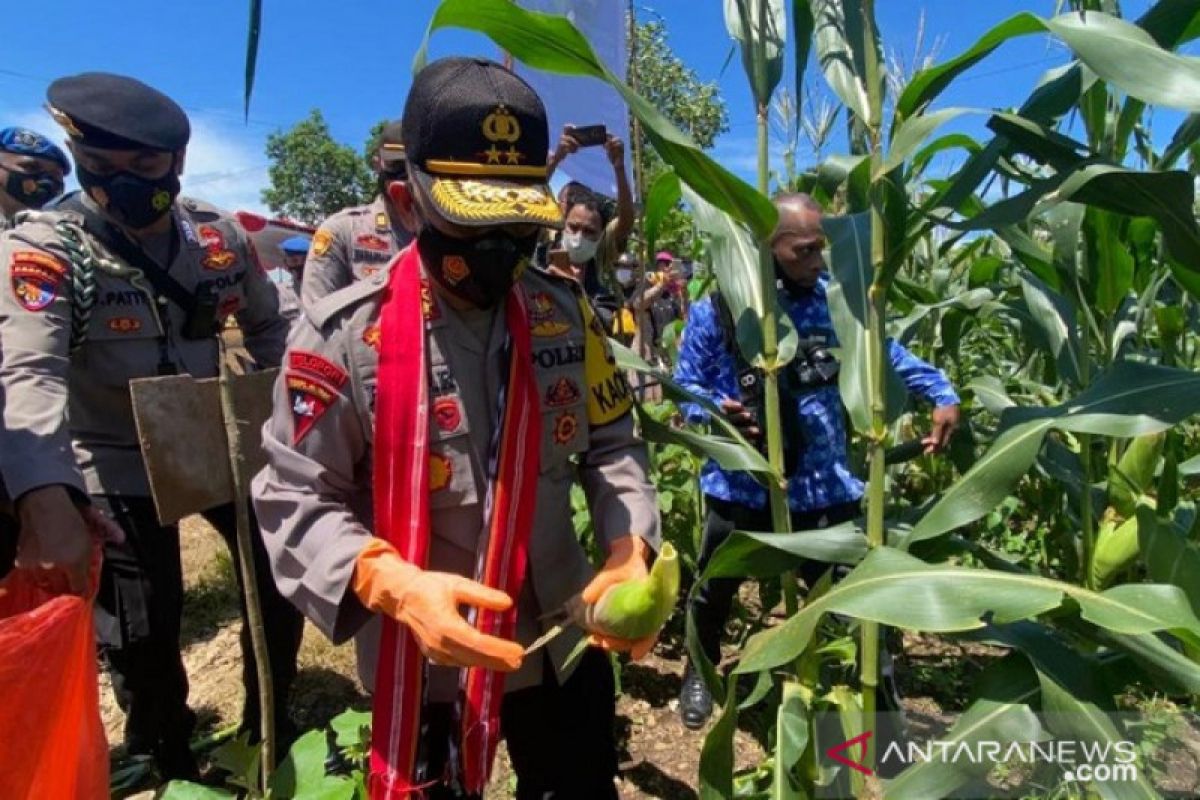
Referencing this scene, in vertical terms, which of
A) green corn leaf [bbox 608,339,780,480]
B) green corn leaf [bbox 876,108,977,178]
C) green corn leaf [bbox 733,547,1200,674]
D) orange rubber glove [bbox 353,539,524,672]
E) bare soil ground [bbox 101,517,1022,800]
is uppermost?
green corn leaf [bbox 876,108,977,178]

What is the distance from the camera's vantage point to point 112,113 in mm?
1886

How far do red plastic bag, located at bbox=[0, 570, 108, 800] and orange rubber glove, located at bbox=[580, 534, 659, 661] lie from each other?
3.08 feet

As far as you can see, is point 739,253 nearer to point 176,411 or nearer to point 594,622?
point 594,622

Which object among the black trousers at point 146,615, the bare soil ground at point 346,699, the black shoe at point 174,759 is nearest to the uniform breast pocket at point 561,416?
the black trousers at point 146,615

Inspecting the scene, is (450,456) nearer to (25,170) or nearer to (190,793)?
(190,793)

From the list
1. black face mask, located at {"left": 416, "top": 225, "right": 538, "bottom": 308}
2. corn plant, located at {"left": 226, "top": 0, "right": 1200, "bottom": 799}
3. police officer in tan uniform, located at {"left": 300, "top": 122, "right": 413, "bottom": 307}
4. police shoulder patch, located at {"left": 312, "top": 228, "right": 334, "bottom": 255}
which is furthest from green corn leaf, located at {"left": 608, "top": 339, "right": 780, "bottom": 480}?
police shoulder patch, located at {"left": 312, "top": 228, "right": 334, "bottom": 255}

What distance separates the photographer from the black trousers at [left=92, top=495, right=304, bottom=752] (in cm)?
213

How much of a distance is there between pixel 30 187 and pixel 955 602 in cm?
386

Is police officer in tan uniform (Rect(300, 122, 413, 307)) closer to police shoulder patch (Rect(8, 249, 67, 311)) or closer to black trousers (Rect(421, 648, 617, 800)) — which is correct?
police shoulder patch (Rect(8, 249, 67, 311))

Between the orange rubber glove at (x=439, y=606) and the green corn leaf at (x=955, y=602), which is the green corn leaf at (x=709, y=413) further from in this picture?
the orange rubber glove at (x=439, y=606)

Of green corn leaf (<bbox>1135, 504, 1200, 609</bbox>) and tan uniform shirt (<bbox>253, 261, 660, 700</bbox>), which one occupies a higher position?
tan uniform shirt (<bbox>253, 261, 660, 700</bbox>)

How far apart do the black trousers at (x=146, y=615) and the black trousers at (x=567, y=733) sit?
945mm

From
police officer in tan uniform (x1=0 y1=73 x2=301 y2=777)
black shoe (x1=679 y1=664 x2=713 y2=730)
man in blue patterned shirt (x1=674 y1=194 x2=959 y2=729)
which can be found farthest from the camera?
black shoe (x1=679 y1=664 x2=713 y2=730)

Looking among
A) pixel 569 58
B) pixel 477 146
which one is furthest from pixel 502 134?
pixel 569 58
